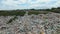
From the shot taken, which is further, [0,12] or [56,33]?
[0,12]

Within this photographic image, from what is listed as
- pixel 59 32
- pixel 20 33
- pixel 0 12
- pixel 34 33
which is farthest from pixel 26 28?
pixel 0 12

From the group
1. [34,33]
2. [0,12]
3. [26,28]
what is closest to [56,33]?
[26,28]

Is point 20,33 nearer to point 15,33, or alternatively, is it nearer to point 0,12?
point 15,33

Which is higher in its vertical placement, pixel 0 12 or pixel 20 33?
pixel 20 33

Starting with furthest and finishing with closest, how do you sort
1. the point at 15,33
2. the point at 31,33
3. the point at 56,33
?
the point at 56,33
the point at 15,33
the point at 31,33

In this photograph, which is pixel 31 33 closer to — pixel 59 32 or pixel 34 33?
pixel 34 33

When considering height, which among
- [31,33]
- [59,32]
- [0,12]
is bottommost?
[0,12]

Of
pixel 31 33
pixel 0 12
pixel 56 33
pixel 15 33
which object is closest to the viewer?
pixel 31 33

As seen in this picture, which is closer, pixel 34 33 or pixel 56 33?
pixel 34 33

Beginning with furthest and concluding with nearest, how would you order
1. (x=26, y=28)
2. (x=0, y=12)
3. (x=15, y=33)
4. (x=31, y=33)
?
(x=0, y=12) → (x=26, y=28) → (x=15, y=33) → (x=31, y=33)
